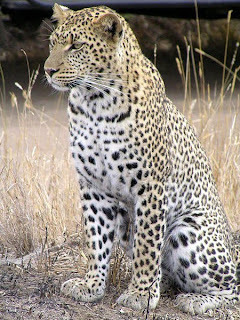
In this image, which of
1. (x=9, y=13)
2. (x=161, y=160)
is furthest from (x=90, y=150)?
(x=9, y=13)

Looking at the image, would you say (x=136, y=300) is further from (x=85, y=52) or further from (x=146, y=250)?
(x=85, y=52)

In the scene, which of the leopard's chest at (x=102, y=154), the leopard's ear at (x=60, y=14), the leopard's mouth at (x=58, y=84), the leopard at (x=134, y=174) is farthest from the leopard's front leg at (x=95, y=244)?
the leopard's ear at (x=60, y=14)

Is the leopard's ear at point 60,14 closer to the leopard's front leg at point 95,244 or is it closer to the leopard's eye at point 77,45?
the leopard's eye at point 77,45

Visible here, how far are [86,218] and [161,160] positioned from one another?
669mm

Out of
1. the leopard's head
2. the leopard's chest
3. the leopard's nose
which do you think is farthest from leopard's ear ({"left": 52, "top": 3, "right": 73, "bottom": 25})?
Result: the leopard's chest

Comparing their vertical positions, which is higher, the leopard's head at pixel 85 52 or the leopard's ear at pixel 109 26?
the leopard's ear at pixel 109 26

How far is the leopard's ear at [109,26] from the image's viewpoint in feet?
14.7

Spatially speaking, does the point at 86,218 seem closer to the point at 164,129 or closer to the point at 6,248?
the point at 164,129

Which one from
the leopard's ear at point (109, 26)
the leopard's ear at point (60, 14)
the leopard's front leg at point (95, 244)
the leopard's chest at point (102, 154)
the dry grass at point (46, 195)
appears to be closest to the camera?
the leopard's ear at point (109, 26)

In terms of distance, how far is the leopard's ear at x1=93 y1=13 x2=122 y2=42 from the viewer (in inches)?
177

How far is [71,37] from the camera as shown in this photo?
14.9ft

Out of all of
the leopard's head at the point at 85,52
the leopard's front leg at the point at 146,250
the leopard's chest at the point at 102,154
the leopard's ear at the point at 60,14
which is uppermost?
the leopard's ear at the point at 60,14

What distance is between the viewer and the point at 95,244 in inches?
197

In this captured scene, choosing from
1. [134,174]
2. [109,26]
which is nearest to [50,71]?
[109,26]
